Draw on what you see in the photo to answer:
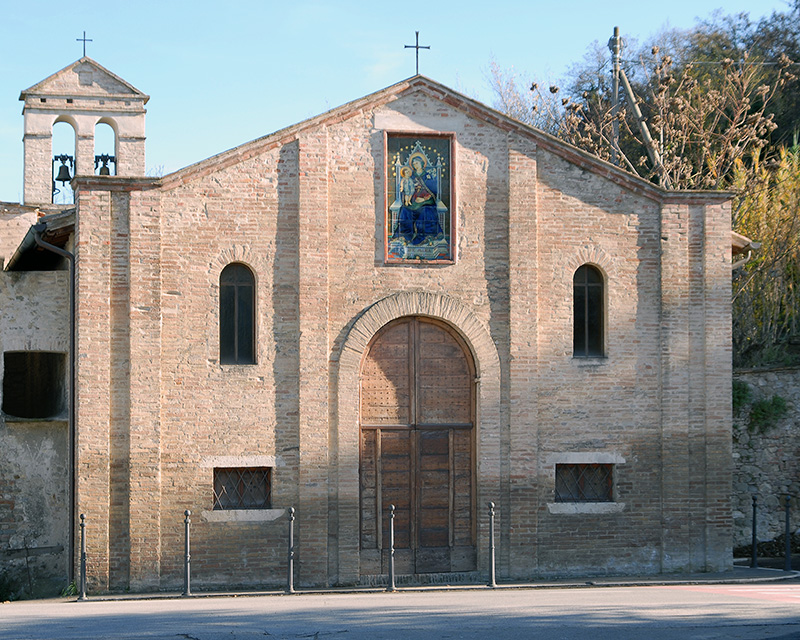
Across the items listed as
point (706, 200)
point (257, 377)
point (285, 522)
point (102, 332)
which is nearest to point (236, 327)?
point (257, 377)

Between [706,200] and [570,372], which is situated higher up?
[706,200]

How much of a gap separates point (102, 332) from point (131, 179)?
2195 mm

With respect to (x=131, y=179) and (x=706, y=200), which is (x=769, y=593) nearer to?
(x=706, y=200)

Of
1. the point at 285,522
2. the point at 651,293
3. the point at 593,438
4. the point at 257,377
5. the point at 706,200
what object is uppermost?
the point at 706,200

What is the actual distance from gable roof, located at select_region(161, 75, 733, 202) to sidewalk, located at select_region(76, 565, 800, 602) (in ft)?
18.8

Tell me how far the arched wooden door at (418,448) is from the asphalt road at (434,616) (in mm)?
1356

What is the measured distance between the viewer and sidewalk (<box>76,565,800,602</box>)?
1375 centimetres

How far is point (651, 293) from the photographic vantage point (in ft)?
51.1

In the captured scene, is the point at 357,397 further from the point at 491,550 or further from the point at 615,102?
the point at 615,102

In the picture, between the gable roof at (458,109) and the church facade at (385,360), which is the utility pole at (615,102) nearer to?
the gable roof at (458,109)

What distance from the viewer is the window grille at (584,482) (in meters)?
15.3

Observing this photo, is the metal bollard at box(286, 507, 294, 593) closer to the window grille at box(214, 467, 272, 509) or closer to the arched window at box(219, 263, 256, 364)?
the window grille at box(214, 467, 272, 509)

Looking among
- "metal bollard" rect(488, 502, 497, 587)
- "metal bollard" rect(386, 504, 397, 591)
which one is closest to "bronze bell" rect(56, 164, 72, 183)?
"metal bollard" rect(386, 504, 397, 591)

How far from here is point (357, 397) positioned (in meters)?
14.7
